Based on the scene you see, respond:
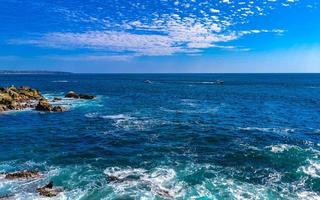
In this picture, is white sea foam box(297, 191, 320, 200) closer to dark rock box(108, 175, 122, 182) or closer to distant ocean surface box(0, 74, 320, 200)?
distant ocean surface box(0, 74, 320, 200)

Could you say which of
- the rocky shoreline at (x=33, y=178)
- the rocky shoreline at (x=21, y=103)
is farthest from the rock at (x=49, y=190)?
the rocky shoreline at (x=21, y=103)

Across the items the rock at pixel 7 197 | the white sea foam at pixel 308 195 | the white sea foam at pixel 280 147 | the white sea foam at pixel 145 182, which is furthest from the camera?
the white sea foam at pixel 280 147

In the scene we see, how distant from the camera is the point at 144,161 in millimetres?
32531

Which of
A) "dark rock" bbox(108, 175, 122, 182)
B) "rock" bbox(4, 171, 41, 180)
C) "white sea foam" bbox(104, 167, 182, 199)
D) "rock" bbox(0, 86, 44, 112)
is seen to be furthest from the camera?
"rock" bbox(0, 86, 44, 112)

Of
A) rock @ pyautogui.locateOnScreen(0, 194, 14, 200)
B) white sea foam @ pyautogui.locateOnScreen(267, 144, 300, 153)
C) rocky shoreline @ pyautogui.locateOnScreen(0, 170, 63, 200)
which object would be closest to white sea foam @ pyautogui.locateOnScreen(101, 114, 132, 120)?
white sea foam @ pyautogui.locateOnScreen(267, 144, 300, 153)

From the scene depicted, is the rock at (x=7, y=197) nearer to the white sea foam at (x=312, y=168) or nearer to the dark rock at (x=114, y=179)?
the dark rock at (x=114, y=179)

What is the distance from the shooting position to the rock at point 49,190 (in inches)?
957

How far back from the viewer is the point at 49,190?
25062 millimetres

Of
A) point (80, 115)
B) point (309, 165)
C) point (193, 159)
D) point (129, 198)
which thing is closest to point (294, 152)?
point (309, 165)

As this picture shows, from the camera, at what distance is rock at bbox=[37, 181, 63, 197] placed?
2432 cm

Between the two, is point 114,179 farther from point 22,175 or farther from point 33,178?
point 22,175

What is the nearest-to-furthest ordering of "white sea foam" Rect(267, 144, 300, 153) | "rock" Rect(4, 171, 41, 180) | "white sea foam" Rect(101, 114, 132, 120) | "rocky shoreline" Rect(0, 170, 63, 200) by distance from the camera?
"rocky shoreline" Rect(0, 170, 63, 200) → "rock" Rect(4, 171, 41, 180) → "white sea foam" Rect(267, 144, 300, 153) → "white sea foam" Rect(101, 114, 132, 120)

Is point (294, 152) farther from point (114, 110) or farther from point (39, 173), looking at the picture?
point (114, 110)

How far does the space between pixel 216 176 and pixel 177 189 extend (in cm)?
443
